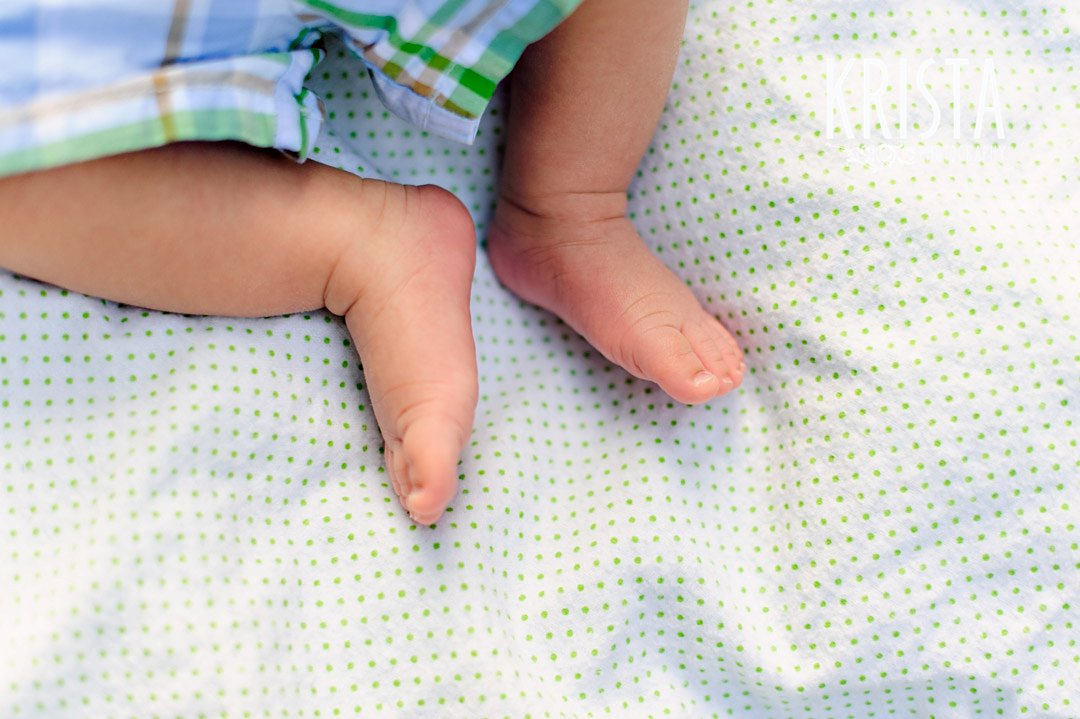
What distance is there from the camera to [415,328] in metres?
0.83

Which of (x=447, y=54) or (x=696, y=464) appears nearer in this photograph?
(x=447, y=54)

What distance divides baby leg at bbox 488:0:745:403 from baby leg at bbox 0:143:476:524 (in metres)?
0.10

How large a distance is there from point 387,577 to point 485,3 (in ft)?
1.61

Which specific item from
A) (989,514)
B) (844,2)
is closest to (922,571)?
(989,514)

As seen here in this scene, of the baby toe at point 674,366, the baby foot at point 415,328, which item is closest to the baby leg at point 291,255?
the baby foot at point 415,328

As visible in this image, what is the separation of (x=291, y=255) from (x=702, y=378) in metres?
Answer: 0.38

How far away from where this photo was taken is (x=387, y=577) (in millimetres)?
857

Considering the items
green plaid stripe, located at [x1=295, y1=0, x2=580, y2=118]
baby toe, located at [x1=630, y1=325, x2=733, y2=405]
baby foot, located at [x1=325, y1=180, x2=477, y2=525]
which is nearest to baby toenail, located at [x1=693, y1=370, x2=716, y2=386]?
baby toe, located at [x1=630, y1=325, x2=733, y2=405]

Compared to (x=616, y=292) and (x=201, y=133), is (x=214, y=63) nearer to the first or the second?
(x=201, y=133)

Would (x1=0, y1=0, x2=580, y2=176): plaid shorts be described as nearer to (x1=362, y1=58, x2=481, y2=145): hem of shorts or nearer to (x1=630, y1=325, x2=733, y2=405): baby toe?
(x1=362, y1=58, x2=481, y2=145): hem of shorts

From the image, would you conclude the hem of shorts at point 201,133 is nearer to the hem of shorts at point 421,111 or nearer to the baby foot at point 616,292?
the hem of shorts at point 421,111

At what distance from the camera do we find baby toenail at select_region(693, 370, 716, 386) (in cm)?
89

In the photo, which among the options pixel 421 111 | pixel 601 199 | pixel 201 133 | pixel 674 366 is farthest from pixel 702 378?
pixel 201 133

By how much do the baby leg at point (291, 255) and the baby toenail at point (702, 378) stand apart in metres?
0.21
